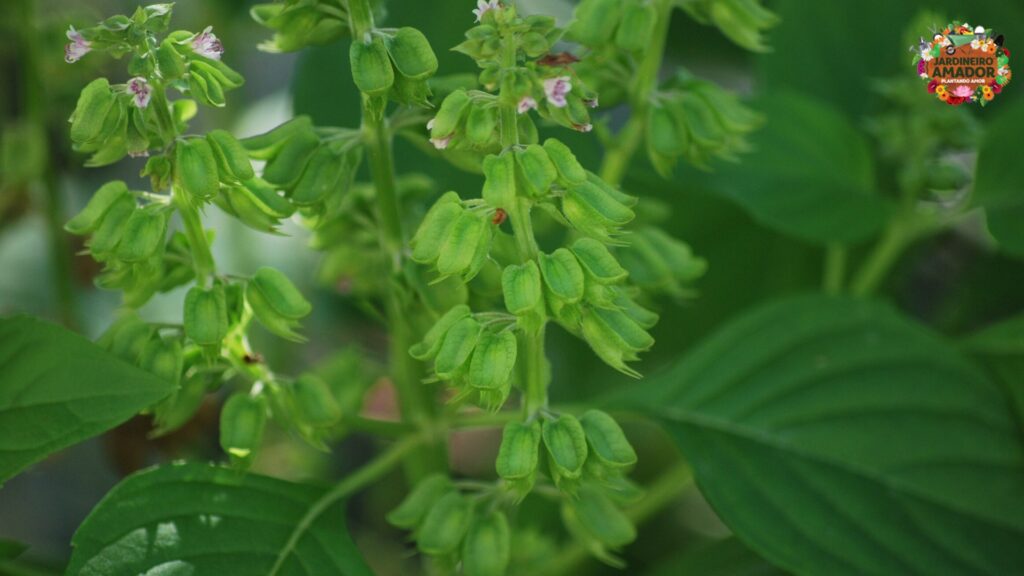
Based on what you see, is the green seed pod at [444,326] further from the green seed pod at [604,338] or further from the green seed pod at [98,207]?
the green seed pod at [98,207]

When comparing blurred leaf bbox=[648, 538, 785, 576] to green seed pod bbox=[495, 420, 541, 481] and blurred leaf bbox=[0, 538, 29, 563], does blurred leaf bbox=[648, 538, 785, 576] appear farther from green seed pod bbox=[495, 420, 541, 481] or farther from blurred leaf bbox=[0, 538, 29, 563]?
blurred leaf bbox=[0, 538, 29, 563]

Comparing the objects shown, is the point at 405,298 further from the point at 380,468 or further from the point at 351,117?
the point at 351,117

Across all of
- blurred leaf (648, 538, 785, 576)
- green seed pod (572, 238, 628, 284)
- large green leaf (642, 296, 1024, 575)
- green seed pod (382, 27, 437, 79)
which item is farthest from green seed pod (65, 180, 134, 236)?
blurred leaf (648, 538, 785, 576)

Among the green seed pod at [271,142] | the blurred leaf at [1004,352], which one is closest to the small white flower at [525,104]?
the green seed pod at [271,142]

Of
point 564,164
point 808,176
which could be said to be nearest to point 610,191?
point 564,164

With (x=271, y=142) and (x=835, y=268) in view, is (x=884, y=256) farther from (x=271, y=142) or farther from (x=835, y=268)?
(x=271, y=142)
